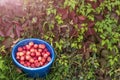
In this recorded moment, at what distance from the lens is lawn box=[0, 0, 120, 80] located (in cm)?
414

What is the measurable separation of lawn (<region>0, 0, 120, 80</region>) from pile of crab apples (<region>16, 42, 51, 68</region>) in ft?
0.44

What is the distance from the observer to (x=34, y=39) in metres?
4.12

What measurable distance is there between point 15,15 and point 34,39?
37cm

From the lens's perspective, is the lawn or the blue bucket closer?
the blue bucket

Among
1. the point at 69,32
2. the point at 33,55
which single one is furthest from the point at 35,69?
the point at 69,32

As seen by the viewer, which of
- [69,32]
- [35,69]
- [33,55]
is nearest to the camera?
[35,69]

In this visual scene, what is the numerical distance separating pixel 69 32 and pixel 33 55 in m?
0.52

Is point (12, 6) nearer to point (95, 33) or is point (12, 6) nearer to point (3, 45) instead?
point (3, 45)

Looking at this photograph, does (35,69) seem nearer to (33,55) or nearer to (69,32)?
(33,55)

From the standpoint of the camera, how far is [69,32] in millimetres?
4215

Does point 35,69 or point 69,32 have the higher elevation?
point 69,32

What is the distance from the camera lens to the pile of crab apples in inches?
157

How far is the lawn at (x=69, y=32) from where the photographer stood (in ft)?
13.6

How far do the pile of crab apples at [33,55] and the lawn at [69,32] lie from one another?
0.44ft
